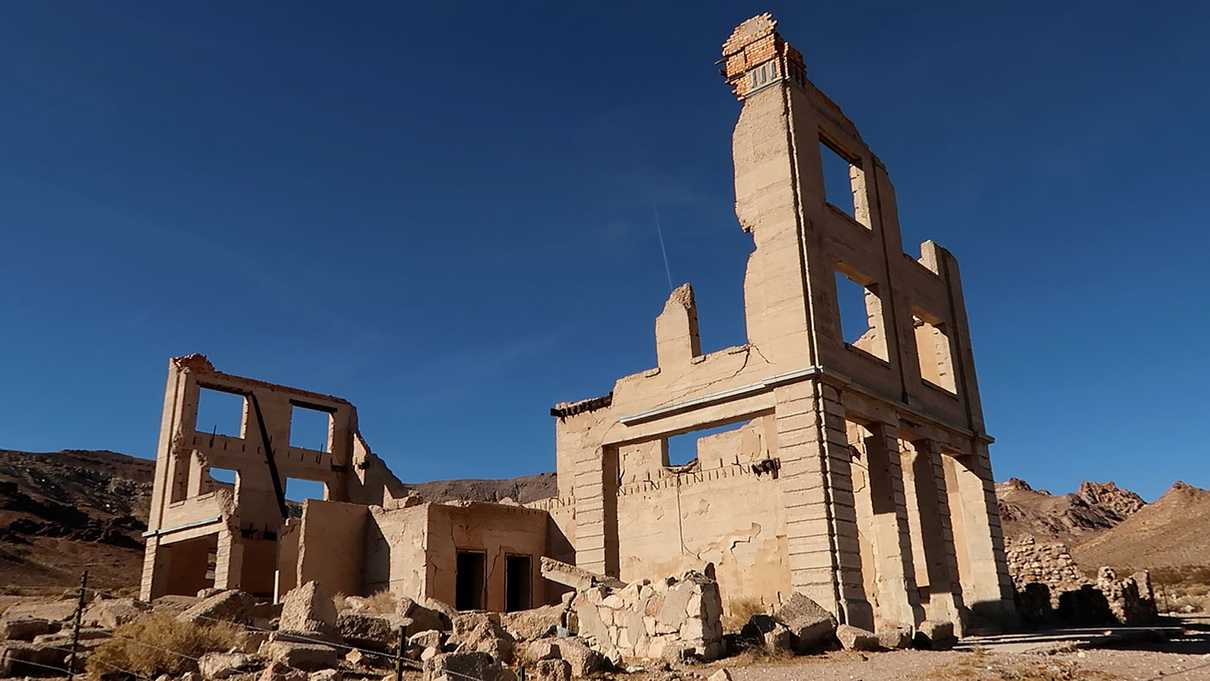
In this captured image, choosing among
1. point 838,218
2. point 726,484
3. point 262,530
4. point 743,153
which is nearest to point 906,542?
point 726,484

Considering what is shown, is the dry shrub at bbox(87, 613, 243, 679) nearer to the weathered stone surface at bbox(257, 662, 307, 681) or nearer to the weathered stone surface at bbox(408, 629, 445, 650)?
the weathered stone surface at bbox(257, 662, 307, 681)

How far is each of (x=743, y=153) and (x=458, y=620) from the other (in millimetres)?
9576

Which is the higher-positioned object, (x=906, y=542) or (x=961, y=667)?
(x=906, y=542)

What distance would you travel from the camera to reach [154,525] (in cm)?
Result: 2667

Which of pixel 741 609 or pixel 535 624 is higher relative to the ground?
pixel 741 609

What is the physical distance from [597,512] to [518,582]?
5.38 m

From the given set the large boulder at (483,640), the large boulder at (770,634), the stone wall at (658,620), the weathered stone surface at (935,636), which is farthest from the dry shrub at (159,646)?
the weathered stone surface at (935,636)

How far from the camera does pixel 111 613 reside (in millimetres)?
13602

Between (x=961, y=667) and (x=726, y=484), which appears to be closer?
(x=961, y=667)

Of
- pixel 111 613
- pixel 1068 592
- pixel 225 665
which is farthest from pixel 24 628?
pixel 1068 592

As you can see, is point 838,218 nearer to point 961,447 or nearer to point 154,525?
point 961,447

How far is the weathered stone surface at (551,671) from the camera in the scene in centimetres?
916

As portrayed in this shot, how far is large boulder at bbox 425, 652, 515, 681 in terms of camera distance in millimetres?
7922

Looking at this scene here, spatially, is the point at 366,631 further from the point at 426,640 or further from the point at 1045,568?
the point at 1045,568
